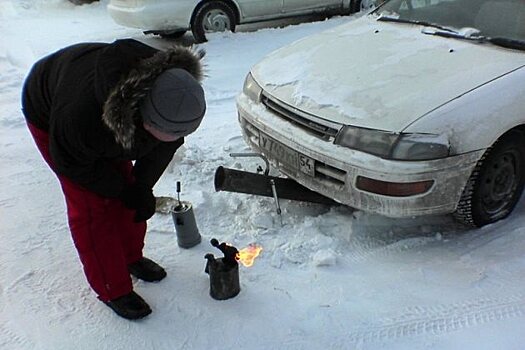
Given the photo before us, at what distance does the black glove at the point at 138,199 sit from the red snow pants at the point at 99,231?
60 millimetres

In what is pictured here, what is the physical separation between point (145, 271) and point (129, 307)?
0.30 meters

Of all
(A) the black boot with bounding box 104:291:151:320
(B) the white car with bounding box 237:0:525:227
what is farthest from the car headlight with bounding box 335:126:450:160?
(A) the black boot with bounding box 104:291:151:320

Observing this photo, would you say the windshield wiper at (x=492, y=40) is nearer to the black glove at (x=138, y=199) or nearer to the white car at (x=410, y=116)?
the white car at (x=410, y=116)

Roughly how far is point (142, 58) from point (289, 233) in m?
1.52

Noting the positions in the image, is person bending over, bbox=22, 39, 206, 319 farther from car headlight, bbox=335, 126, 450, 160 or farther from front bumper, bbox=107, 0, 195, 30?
front bumper, bbox=107, 0, 195, 30

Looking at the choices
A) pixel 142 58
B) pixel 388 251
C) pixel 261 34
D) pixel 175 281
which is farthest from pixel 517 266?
pixel 261 34

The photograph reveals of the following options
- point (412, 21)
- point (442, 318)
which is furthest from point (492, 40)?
point (442, 318)

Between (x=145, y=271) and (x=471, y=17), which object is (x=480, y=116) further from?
(x=145, y=271)

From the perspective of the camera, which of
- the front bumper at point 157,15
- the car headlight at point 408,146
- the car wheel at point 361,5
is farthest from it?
the car wheel at point 361,5

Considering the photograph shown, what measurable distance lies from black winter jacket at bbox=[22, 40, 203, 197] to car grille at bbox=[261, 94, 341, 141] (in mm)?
977

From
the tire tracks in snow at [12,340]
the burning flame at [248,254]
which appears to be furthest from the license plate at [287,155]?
the tire tracks in snow at [12,340]

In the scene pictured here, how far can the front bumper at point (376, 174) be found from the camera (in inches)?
106

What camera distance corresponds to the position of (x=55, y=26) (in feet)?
31.2

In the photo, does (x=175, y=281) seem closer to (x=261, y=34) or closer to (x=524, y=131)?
(x=524, y=131)
